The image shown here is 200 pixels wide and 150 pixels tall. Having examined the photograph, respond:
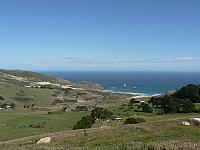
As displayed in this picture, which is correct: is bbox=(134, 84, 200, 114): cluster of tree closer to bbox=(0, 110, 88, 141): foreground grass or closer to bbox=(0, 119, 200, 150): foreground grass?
bbox=(0, 110, 88, 141): foreground grass

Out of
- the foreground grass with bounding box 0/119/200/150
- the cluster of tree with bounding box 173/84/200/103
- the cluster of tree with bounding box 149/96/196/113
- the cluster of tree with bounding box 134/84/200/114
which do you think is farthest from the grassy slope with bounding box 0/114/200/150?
the cluster of tree with bounding box 173/84/200/103

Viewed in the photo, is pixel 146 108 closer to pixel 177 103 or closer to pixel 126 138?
pixel 177 103

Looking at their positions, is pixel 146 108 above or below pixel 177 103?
below

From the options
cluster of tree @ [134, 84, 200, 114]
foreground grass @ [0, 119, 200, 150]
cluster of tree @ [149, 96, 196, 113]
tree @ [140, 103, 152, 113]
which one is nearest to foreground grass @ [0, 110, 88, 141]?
tree @ [140, 103, 152, 113]

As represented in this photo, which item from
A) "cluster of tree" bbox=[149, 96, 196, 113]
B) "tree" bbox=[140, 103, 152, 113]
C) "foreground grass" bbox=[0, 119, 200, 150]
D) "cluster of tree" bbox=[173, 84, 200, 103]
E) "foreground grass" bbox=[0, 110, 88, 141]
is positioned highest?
"foreground grass" bbox=[0, 119, 200, 150]

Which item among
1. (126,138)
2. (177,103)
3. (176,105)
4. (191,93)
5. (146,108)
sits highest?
(126,138)

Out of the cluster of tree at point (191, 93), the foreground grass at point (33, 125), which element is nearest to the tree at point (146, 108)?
the cluster of tree at point (191, 93)

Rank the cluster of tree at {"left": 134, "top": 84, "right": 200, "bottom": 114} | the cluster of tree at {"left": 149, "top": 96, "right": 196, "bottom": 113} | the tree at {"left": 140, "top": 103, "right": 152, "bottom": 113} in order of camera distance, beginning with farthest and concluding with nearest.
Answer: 1. the tree at {"left": 140, "top": 103, "right": 152, "bottom": 113}
2. the cluster of tree at {"left": 134, "top": 84, "right": 200, "bottom": 114}
3. the cluster of tree at {"left": 149, "top": 96, "right": 196, "bottom": 113}

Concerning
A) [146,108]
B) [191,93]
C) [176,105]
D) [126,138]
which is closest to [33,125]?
[146,108]

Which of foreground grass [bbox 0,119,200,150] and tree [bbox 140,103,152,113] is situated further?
tree [bbox 140,103,152,113]

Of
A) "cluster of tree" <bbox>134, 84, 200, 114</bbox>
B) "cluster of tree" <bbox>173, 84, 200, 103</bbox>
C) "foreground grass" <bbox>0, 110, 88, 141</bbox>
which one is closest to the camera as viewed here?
"foreground grass" <bbox>0, 110, 88, 141</bbox>

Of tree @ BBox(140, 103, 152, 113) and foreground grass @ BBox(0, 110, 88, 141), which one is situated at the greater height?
tree @ BBox(140, 103, 152, 113)

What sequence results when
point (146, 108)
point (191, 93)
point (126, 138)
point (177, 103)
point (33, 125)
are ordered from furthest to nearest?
1. point (191, 93)
2. point (146, 108)
3. point (33, 125)
4. point (177, 103)
5. point (126, 138)

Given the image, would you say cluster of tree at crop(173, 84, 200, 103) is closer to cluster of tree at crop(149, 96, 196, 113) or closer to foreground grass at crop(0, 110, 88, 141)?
cluster of tree at crop(149, 96, 196, 113)
